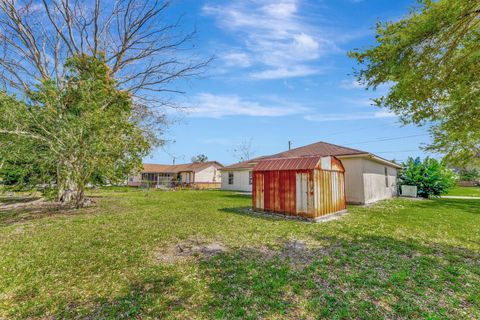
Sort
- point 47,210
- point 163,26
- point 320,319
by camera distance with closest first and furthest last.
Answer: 1. point 320,319
2. point 47,210
3. point 163,26

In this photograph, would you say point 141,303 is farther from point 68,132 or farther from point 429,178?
point 429,178

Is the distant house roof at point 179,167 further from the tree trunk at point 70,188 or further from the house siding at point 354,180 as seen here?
the house siding at point 354,180

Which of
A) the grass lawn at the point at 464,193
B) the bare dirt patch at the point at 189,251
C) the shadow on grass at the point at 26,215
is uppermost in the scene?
the shadow on grass at the point at 26,215

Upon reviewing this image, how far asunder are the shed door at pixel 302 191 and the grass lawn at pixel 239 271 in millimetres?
1164

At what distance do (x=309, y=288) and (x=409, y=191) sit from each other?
→ 61.3 ft

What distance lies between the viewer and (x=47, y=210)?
10516 mm

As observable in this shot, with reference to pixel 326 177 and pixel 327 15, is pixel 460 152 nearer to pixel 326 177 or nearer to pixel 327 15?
pixel 326 177

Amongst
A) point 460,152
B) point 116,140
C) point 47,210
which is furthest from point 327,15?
point 47,210

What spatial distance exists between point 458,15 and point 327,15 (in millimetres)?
4524

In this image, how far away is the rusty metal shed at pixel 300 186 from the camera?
27.7 ft

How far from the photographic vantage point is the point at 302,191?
28.3ft

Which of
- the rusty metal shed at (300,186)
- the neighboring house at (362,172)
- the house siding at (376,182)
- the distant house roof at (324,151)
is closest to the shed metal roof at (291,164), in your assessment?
the rusty metal shed at (300,186)

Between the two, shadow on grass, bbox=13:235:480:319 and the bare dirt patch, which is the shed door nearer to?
shadow on grass, bbox=13:235:480:319

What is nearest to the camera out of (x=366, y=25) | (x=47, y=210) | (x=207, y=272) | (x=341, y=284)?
(x=341, y=284)
